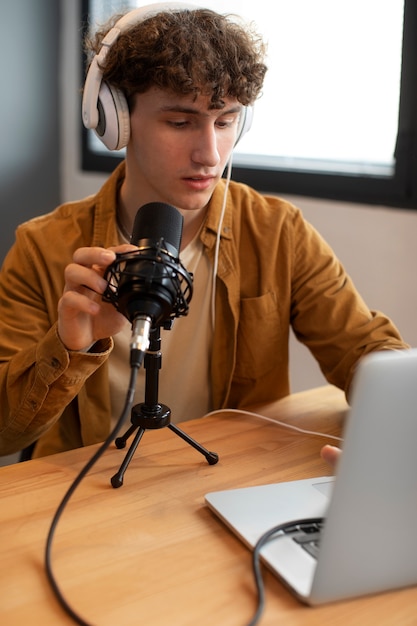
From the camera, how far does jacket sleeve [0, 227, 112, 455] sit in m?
1.05

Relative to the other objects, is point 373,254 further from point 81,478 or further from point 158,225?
point 81,478

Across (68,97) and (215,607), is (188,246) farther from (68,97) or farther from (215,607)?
(68,97)

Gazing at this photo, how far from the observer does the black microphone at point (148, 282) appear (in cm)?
77

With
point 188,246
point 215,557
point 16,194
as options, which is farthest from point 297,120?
point 215,557

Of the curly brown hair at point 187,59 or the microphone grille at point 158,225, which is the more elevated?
the curly brown hair at point 187,59

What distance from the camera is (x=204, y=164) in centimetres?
127

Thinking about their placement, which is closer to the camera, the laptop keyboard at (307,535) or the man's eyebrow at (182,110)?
the laptop keyboard at (307,535)

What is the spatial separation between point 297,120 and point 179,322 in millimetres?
1086

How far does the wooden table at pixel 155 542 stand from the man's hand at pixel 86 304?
0.18 meters

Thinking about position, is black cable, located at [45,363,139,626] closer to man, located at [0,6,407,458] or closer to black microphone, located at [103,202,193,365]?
black microphone, located at [103,202,193,365]

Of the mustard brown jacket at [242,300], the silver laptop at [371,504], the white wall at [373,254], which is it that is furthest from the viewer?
the white wall at [373,254]

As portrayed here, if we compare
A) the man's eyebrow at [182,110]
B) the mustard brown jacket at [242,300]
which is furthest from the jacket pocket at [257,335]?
the man's eyebrow at [182,110]

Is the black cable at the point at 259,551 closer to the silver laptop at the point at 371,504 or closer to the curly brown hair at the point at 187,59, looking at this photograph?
the silver laptop at the point at 371,504

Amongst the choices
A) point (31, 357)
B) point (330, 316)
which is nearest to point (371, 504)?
point (31, 357)
